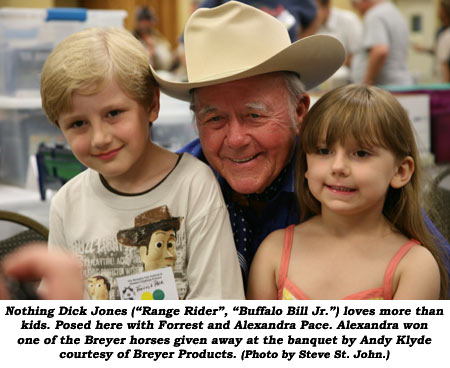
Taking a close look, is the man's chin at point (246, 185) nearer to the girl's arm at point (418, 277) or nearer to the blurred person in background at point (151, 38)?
the girl's arm at point (418, 277)

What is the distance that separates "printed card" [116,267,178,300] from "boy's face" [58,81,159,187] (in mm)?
257

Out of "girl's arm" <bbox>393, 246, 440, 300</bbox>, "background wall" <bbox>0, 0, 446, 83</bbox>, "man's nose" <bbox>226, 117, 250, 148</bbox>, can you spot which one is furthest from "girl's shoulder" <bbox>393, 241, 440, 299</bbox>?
"background wall" <bbox>0, 0, 446, 83</bbox>

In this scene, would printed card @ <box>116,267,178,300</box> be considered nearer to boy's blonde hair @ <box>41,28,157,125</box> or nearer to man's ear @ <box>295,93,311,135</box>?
boy's blonde hair @ <box>41,28,157,125</box>

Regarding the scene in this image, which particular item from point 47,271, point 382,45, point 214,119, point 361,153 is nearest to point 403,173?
point 361,153

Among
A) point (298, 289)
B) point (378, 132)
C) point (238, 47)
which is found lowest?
point (298, 289)

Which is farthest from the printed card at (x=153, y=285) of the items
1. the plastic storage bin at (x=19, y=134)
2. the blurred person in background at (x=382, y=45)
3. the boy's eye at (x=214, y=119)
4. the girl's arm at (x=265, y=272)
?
the blurred person in background at (x=382, y=45)

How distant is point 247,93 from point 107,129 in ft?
1.37

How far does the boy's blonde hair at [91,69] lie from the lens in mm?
1214

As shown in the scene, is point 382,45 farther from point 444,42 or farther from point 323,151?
point 323,151

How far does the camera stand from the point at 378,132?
1.25 m

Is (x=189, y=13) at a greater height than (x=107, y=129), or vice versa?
(x=189, y=13)

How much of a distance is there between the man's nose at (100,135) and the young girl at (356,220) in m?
0.49

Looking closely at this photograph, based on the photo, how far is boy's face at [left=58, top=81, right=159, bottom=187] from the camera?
122cm

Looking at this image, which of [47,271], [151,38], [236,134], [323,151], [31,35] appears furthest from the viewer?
[151,38]
